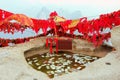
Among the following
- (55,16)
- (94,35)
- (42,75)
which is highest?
(55,16)

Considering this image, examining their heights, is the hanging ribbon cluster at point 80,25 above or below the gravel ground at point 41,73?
above

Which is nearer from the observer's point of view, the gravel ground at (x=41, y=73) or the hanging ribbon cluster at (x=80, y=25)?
the gravel ground at (x=41, y=73)

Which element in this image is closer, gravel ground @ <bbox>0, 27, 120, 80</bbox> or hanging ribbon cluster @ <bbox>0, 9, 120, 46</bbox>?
gravel ground @ <bbox>0, 27, 120, 80</bbox>

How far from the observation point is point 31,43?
12.1 m

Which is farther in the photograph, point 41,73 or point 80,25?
point 80,25

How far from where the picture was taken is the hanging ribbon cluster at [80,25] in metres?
12.1

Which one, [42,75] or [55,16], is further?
[55,16]

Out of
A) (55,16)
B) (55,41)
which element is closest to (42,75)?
(55,41)

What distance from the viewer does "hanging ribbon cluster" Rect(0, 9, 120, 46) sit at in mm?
Result: 12070

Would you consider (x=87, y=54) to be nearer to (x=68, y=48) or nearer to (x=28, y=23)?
(x=68, y=48)

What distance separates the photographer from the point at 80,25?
12.5m

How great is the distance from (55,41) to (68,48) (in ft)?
2.14

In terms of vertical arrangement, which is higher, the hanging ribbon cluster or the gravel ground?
the hanging ribbon cluster

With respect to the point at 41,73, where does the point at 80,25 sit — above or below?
above
